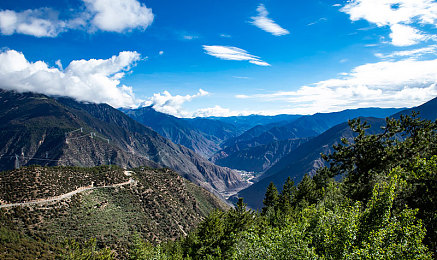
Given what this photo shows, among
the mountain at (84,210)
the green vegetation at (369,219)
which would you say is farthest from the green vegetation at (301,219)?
the mountain at (84,210)

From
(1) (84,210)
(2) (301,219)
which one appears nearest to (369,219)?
(2) (301,219)

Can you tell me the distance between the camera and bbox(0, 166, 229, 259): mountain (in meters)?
53.8

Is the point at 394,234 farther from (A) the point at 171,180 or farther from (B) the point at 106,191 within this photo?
(A) the point at 171,180

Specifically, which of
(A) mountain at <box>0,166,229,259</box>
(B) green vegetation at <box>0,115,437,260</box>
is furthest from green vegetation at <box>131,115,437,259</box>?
Answer: (A) mountain at <box>0,166,229,259</box>

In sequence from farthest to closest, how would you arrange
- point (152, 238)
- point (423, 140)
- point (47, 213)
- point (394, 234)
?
point (152, 238)
point (47, 213)
point (423, 140)
point (394, 234)

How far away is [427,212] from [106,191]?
87.9 m

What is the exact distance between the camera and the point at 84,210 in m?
67.4

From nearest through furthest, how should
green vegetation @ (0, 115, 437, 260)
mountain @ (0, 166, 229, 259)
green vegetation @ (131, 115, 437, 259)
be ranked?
green vegetation @ (131, 115, 437, 259), green vegetation @ (0, 115, 437, 260), mountain @ (0, 166, 229, 259)

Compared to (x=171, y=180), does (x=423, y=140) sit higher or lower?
higher

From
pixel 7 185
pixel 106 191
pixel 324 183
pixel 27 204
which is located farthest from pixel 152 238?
pixel 324 183

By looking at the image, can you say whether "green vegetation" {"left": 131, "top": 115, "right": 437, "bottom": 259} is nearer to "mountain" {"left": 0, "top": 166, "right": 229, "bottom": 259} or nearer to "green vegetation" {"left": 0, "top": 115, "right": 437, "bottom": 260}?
"green vegetation" {"left": 0, "top": 115, "right": 437, "bottom": 260}

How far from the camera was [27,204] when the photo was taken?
198 feet

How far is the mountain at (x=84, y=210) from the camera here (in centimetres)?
5375

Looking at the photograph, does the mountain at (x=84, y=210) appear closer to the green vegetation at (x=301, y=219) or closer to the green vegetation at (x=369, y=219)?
the green vegetation at (x=301, y=219)
